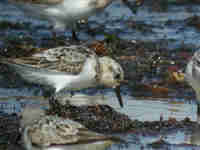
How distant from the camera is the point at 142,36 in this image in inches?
Answer: 556

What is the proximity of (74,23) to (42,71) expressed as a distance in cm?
431

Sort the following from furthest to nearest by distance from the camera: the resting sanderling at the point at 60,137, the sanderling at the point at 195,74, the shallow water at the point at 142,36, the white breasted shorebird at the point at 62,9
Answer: the white breasted shorebird at the point at 62,9 < the sanderling at the point at 195,74 < the shallow water at the point at 142,36 < the resting sanderling at the point at 60,137

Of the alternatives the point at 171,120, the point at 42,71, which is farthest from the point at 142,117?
the point at 42,71

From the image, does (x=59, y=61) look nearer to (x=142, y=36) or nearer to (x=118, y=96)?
(x=118, y=96)

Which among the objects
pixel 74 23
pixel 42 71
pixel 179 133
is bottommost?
pixel 179 133

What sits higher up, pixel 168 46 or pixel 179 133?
pixel 168 46

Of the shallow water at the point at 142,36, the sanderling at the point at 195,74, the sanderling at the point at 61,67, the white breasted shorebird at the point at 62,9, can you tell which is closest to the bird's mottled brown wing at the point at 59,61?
the sanderling at the point at 61,67

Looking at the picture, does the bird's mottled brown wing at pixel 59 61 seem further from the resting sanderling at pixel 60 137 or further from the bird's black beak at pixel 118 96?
the resting sanderling at pixel 60 137

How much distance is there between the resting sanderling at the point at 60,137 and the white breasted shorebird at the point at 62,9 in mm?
5826

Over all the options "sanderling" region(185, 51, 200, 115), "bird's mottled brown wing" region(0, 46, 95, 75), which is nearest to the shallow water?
"sanderling" region(185, 51, 200, 115)

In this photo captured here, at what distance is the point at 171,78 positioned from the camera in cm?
1098

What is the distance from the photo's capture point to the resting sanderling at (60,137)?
22.2ft

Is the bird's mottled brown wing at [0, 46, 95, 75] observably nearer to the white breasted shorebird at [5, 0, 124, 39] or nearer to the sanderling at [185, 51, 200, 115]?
the sanderling at [185, 51, 200, 115]

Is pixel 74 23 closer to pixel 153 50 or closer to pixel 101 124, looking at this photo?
pixel 153 50
